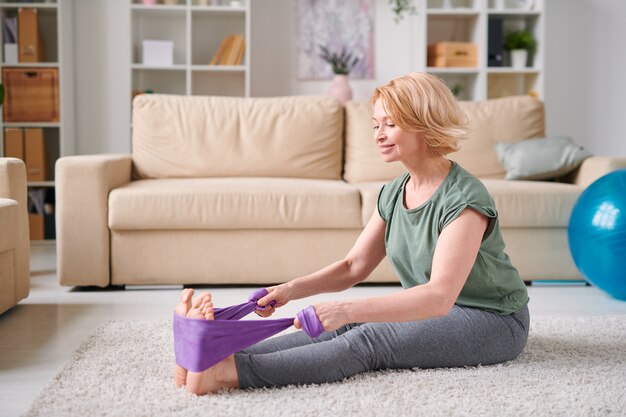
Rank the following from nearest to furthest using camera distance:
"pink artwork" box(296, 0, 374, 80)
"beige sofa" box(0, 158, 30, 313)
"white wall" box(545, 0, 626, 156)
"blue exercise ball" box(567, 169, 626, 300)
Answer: "beige sofa" box(0, 158, 30, 313)
"blue exercise ball" box(567, 169, 626, 300)
"pink artwork" box(296, 0, 374, 80)
"white wall" box(545, 0, 626, 156)

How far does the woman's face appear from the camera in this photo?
179 cm

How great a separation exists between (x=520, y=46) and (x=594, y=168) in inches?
73.1

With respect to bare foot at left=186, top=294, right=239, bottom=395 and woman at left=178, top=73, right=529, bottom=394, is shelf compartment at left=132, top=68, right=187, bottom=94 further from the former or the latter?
bare foot at left=186, top=294, right=239, bottom=395

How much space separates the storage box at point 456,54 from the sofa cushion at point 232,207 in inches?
80.7

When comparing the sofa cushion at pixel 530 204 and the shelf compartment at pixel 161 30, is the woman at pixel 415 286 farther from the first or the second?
the shelf compartment at pixel 161 30

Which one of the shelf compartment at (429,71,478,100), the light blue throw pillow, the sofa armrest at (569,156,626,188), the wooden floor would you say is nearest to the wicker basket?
the wooden floor

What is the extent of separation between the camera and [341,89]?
196 inches

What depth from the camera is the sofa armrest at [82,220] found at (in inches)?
126

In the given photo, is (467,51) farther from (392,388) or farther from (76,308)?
(392,388)

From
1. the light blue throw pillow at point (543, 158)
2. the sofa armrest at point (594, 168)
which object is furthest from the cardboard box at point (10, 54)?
the sofa armrest at point (594, 168)

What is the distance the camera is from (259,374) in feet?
5.80

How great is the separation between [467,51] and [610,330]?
9.62 feet

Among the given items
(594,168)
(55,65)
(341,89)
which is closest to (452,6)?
(341,89)

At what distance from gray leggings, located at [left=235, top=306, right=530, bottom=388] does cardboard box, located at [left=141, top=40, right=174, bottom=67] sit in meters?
3.45
